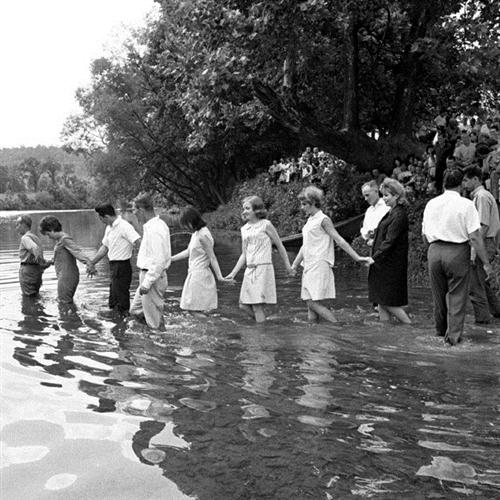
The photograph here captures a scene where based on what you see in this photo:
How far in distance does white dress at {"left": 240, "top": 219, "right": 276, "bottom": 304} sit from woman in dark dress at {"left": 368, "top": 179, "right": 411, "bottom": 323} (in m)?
1.39

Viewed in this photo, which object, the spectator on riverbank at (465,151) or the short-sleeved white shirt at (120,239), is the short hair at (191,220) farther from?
the spectator on riverbank at (465,151)

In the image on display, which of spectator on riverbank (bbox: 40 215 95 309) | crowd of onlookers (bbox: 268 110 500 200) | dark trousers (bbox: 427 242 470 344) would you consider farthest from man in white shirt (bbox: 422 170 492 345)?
crowd of onlookers (bbox: 268 110 500 200)

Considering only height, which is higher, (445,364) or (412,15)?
(412,15)

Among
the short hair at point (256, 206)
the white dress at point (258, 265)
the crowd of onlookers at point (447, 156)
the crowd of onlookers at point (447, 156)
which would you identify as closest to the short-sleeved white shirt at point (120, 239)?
the white dress at point (258, 265)

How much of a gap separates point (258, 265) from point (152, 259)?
5.02 feet

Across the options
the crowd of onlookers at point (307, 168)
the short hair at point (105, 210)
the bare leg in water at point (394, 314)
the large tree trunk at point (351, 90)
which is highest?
the large tree trunk at point (351, 90)

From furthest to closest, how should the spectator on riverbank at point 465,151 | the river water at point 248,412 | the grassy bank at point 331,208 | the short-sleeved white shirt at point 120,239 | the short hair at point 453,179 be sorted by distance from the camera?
the spectator on riverbank at point 465,151 → the grassy bank at point 331,208 → the short-sleeved white shirt at point 120,239 → the short hair at point 453,179 → the river water at point 248,412

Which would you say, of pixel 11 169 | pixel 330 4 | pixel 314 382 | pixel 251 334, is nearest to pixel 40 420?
pixel 314 382

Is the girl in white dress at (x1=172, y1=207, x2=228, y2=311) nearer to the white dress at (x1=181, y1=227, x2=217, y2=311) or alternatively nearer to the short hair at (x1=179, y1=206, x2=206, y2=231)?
the white dress at (x1=181, y1=227, x2=217, y2=311)

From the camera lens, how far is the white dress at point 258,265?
28.8ft

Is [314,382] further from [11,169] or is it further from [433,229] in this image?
[11,169]

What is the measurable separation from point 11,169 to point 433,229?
18000cm

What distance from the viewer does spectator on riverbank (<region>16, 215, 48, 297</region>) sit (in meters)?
11.0

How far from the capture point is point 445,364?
257 inches
